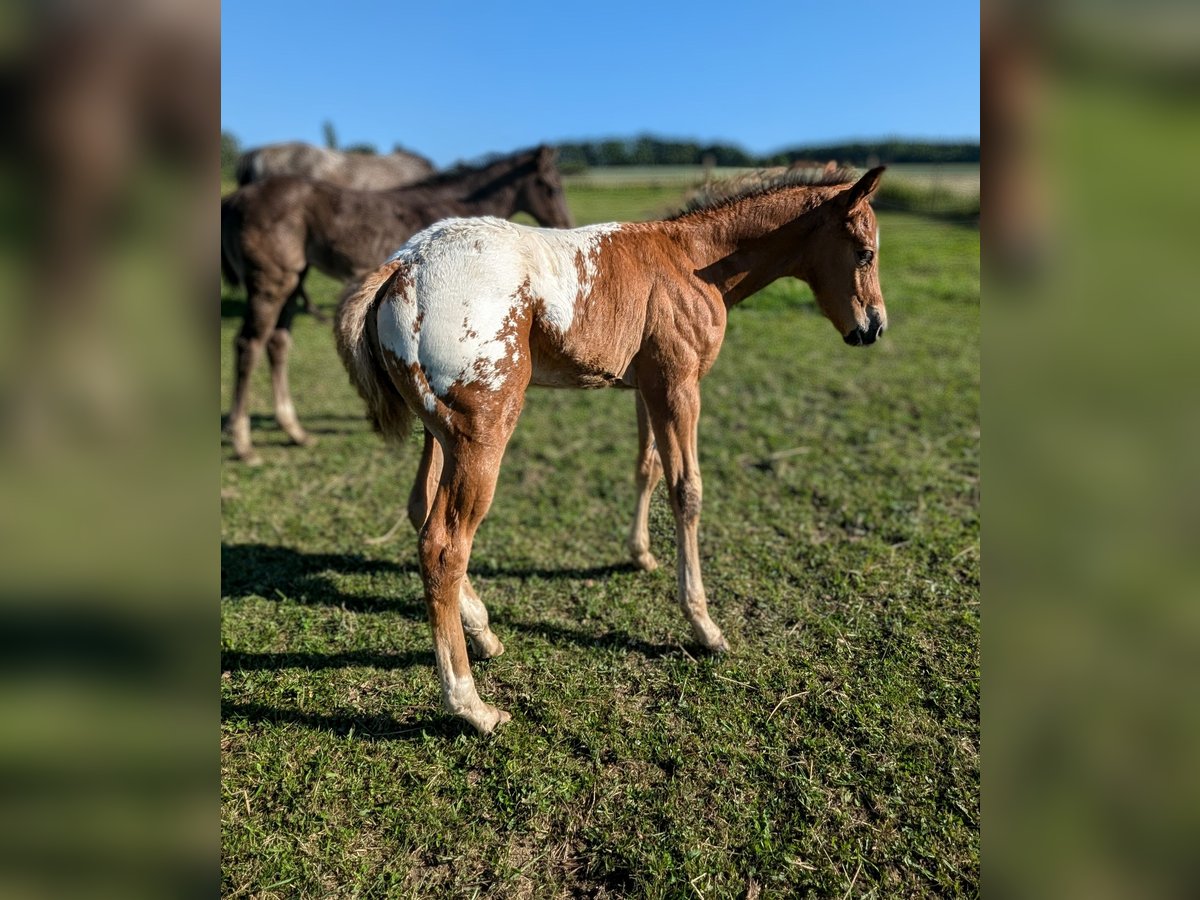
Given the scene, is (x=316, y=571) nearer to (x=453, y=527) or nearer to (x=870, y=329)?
(x=453, y=527)

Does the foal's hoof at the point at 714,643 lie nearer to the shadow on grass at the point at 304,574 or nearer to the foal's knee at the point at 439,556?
the foal's knee at the point at 439,556

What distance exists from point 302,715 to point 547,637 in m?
1.13

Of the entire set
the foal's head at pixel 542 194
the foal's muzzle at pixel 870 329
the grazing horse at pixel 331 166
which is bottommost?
the foal's muzzle at pixel 870 329

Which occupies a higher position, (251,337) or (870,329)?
(251,337)

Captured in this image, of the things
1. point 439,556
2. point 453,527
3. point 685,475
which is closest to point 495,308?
point 453,527

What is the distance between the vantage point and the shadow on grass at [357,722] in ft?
8.73

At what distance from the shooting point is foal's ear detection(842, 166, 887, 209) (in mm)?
2691

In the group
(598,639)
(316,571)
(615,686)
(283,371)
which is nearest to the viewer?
(615,686)

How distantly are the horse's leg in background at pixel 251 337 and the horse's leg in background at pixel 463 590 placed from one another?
287 cm

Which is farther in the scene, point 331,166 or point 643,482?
point 331,166

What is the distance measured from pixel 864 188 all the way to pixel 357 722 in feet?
10.1

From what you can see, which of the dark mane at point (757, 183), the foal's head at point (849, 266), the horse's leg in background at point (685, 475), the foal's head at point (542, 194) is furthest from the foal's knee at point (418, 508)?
the foal's head at point (542, 194)

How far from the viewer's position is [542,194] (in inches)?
277
